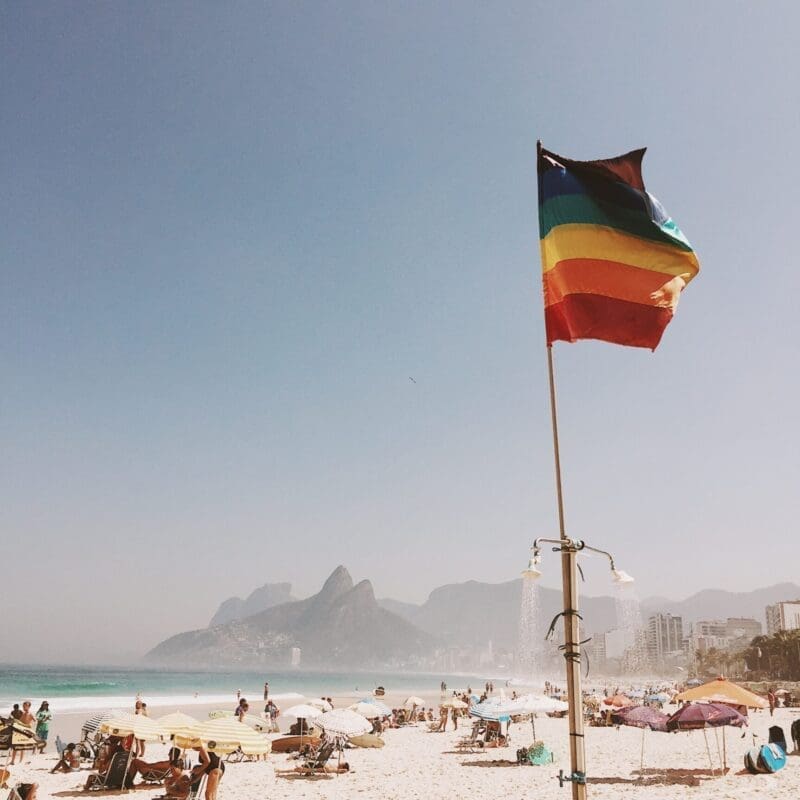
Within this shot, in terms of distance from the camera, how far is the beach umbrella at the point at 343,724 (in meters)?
16.7

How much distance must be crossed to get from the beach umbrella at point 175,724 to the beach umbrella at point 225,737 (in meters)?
0.13

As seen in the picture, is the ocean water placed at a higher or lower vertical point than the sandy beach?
lower

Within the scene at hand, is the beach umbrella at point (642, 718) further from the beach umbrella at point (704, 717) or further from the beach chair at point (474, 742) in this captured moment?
the beach chair at point (474, 742)

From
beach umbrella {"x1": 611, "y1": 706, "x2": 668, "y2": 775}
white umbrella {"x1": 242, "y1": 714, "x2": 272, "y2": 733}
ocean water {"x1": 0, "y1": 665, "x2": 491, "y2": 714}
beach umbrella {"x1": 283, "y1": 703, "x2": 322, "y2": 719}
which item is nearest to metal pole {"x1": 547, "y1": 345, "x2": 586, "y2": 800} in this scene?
beach umbrella {"x1": 611, "y1": 706, "x2": 668, "y2": 775}

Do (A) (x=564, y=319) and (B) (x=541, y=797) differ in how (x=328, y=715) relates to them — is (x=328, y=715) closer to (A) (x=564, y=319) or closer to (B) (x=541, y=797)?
Answer: (B) (x=541, y=797)

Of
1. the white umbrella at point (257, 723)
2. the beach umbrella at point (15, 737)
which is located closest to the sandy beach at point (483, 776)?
the beach umbrella at point (15, 737)

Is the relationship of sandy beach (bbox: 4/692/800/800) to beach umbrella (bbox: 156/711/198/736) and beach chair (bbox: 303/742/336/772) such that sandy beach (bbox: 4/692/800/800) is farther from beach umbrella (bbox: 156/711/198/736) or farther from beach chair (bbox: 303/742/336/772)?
beach umbrella (bbox: 156/711/198/736)

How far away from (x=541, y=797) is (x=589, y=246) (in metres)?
11.4

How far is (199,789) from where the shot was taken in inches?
438

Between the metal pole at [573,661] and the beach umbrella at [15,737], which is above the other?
the metal pole at [573,661]

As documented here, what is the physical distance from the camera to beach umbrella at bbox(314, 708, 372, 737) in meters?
16.7

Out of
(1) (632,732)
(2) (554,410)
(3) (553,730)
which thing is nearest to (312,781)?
(2) (554,410)

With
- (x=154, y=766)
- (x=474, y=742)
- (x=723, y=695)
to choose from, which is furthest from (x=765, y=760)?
(x=154, y=766)

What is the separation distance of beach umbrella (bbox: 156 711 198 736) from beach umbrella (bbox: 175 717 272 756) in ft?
0.42
